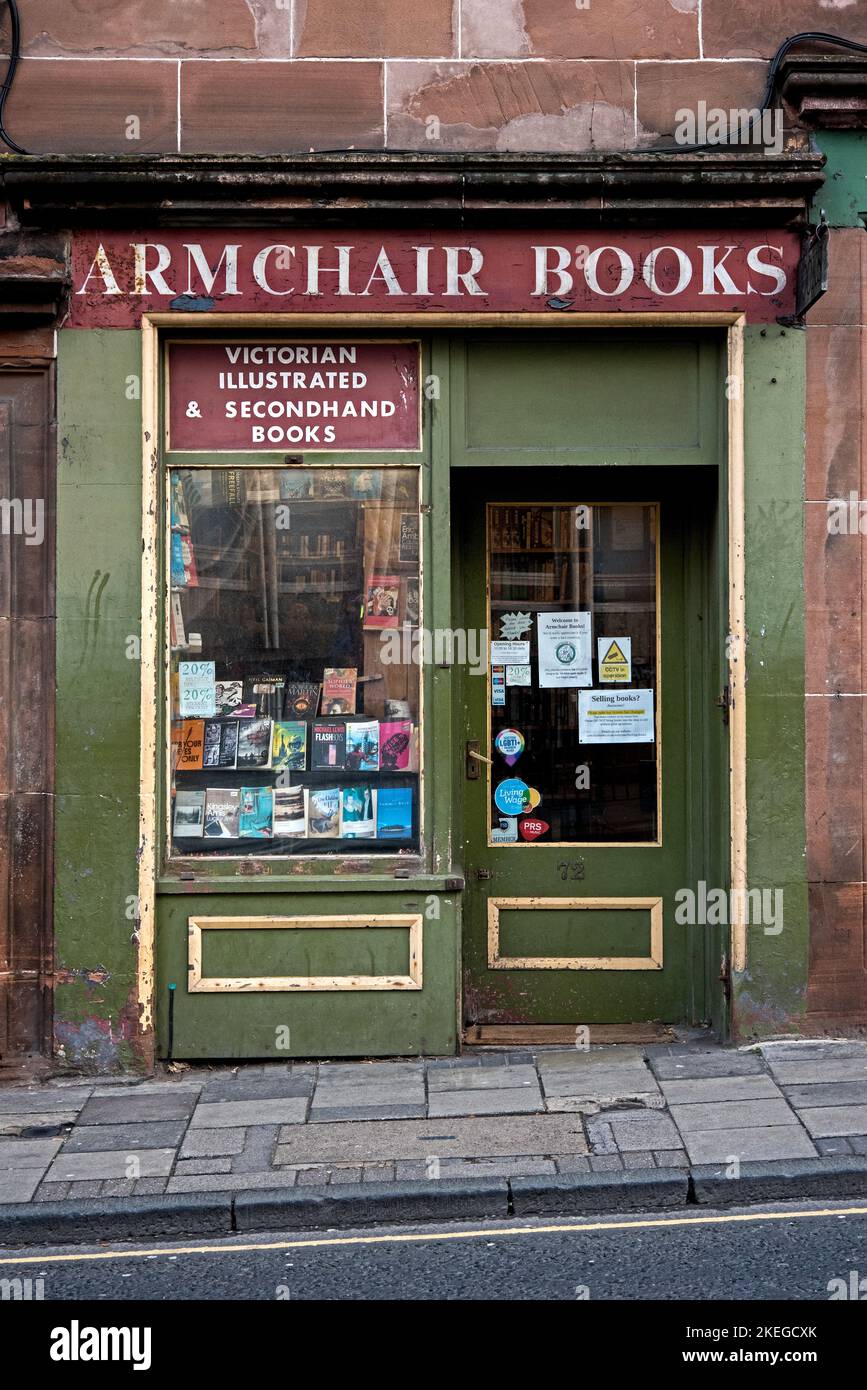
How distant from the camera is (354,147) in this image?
761cm

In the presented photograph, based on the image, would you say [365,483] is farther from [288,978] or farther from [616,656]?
[288,978]

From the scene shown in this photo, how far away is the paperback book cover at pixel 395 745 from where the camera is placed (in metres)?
7.76

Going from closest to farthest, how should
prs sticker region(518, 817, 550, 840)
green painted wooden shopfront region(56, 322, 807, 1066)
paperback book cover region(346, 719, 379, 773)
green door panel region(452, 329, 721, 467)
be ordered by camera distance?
green painted wooden shopfront region(56, 322, 807, 1066), green door panel region(452, 329, 721, 467), paperback book cover region(346, 719, 379, 773), prs sticker region(518, 817, 550, 840)

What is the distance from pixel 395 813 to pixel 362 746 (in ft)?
1.36

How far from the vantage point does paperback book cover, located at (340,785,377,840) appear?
25.4 feet

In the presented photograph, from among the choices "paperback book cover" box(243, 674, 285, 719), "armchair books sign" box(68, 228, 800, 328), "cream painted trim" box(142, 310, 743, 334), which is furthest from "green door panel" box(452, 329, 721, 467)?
"paperback book cover" box(243, 674, 285, 719)

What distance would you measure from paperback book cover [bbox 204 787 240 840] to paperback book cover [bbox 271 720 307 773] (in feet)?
0.97

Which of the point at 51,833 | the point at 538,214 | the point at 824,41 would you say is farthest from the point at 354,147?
the point at 51,833

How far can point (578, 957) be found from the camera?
8.02 meters

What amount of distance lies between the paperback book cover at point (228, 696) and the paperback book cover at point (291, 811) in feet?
1.70

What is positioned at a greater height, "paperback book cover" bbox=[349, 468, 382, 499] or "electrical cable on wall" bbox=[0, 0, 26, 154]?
"electrical cable on wall" bbox=[0, 0, 26, 154]

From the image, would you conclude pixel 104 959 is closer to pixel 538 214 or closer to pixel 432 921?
pixel 432 921

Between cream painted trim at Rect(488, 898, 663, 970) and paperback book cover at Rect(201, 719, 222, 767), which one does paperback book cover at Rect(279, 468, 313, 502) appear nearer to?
paperback book cover at Rect(201, 719, 222, 767)

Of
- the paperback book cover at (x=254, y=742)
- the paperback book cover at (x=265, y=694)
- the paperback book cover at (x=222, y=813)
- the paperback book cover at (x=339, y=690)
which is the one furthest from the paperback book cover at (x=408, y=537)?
the paperback book cover at (x=222, y=813)
